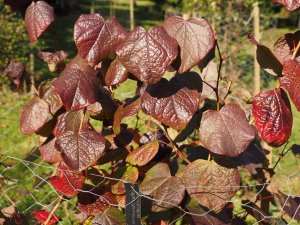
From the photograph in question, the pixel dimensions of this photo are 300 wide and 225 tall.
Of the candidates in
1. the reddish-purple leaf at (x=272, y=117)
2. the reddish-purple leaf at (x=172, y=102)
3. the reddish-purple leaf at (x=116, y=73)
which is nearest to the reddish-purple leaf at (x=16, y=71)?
the reddish-purple leaf at (x=116, y=73)

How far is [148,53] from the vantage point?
3.88 ft

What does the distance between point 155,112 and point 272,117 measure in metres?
0.29

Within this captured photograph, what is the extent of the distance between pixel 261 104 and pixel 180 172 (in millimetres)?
331

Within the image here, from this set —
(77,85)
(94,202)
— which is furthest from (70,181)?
(77,85)

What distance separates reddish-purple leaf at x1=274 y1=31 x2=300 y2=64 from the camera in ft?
4.75

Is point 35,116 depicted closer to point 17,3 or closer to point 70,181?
point 70,181

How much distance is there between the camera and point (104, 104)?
1500 millimetres

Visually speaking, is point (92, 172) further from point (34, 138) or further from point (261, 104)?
point (34, 138)

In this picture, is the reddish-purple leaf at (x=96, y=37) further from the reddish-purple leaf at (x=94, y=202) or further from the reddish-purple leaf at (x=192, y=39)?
the reddish-purple leaf at (x=94, y=202)

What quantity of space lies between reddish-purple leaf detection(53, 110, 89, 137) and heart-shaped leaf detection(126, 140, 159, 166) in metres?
0.16

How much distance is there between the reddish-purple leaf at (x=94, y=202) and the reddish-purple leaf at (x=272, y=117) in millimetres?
492

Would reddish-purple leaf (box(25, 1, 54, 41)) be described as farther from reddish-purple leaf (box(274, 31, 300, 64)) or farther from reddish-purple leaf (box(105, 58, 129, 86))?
reddish-purple leaf (box(274, 31, 300, 64))

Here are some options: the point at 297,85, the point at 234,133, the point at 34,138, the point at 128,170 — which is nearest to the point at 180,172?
the point at 128,170

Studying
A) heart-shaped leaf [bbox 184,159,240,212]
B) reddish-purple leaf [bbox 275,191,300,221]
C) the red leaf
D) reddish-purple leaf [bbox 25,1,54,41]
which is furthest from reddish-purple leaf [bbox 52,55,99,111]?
reddish-purple leaf [bbox 275,191,300,221]
